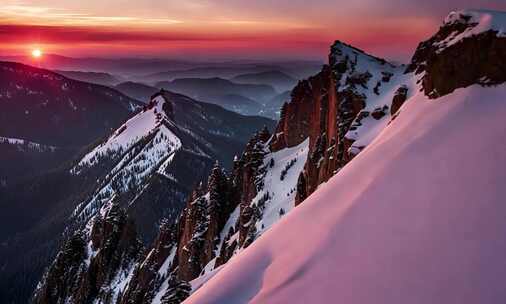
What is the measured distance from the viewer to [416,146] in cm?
2250

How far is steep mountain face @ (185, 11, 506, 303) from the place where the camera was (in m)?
13.7

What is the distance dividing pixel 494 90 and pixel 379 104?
Result: 73.2ft

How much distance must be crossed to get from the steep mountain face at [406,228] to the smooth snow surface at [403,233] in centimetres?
4

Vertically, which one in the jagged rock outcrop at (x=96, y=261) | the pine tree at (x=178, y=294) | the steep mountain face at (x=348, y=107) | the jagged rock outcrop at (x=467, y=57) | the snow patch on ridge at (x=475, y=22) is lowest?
the jagged rock outcrop at (x=96, y=261)

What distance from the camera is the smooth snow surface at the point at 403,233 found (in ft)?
44.5

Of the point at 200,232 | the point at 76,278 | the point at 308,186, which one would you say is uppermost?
the point at 308,186

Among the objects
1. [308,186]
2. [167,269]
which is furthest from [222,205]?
[308,186]

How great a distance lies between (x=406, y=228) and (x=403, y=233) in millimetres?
307

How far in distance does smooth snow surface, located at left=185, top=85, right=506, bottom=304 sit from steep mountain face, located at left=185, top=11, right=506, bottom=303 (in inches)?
1.7

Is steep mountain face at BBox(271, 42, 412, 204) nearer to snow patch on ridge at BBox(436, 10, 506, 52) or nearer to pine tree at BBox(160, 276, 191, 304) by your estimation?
snow patch on ridge at BBox(436, 10, 506, 52)

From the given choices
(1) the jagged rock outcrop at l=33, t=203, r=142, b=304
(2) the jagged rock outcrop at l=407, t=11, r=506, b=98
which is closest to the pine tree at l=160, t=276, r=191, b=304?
(2) the jagged rock outcrop at l=407, t=11, r=506, b=98

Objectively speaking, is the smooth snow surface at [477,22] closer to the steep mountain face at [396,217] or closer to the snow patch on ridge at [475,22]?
the snow patch on ridge at [475,22]

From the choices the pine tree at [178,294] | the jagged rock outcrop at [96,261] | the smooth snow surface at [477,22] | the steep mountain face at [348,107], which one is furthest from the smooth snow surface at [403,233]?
the jagged rock outcrop at [96,261]

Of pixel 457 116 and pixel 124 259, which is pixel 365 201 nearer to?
pixel 457 116
